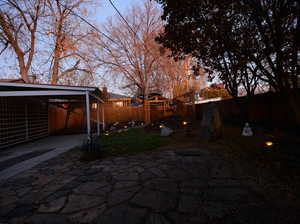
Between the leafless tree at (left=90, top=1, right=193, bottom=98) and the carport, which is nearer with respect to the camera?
the carport

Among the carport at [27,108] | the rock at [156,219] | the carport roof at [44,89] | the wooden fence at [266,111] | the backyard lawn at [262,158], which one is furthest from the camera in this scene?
the wooden fence at [266,111]

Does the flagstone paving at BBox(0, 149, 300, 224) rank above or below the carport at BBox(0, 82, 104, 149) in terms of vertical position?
below

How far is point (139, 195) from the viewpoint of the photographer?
6.30ft

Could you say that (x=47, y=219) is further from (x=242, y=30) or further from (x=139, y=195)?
(x=242, y=30)

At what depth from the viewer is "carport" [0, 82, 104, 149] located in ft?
15.1

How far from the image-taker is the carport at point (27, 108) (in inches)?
181

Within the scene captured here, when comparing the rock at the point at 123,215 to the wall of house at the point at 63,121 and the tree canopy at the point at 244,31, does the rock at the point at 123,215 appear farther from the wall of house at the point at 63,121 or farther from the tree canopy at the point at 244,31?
the wall of house at the point at 63,121

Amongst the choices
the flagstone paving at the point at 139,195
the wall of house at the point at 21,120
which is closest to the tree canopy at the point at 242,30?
the flagstone paving at the point at 139,195

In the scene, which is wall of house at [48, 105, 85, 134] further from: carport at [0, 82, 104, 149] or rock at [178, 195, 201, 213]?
rock at [178, 195, 201, 213]

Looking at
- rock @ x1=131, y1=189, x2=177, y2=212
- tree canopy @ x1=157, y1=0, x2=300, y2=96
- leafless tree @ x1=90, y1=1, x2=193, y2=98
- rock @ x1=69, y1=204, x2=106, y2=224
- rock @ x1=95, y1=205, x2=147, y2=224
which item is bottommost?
rock @ x1=69, y1=204, x2=106, y2=224

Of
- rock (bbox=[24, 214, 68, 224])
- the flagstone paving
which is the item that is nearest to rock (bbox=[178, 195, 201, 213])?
the flagstone paving

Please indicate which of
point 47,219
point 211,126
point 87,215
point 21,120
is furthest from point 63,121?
point 87,215

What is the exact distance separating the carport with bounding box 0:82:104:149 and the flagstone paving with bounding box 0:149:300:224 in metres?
1.77

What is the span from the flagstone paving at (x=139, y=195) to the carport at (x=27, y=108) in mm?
1772
